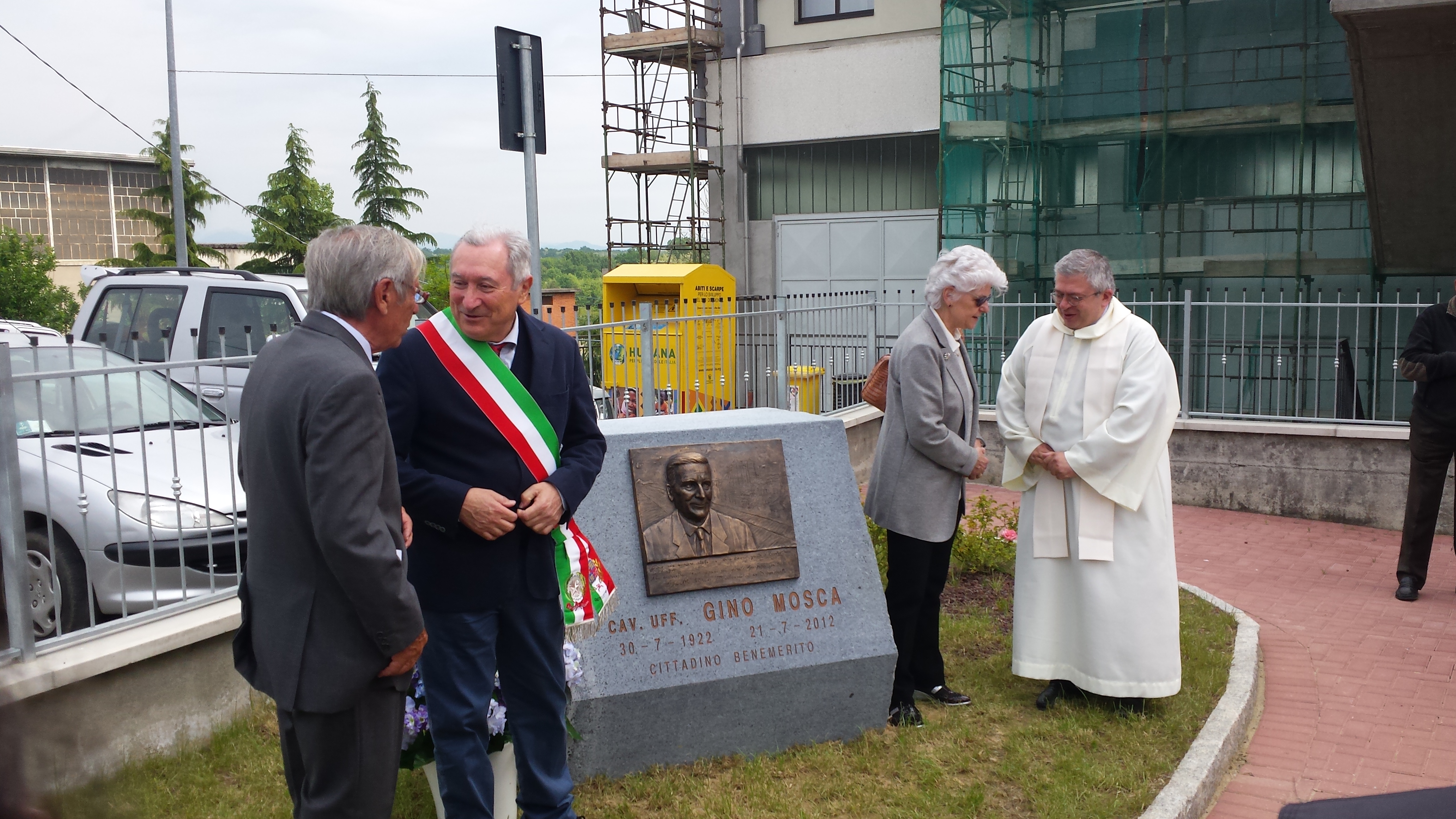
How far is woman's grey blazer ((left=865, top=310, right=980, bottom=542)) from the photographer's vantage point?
4.66 m

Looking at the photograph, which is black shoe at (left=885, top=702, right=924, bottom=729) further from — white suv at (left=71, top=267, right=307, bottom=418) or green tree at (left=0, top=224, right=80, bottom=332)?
green tree at (left=0, top=224, right=80, bottom=332)

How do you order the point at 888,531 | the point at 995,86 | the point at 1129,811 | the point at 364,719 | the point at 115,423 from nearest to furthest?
1. the point at 364,719
2. the point at 1129,811
3. the point at 888,531
4. the point at 115,423
5. the point at 995,86

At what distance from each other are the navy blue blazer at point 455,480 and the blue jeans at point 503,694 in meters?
0.08

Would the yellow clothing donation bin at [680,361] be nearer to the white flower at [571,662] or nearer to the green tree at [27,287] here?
the white flower at [571,662]

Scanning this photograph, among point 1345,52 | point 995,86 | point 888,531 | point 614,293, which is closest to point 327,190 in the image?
point 614,293

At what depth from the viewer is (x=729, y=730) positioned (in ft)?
14.5

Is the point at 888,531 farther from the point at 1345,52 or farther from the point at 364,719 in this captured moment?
the point at 1345,52

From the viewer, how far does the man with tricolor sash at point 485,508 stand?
339cm

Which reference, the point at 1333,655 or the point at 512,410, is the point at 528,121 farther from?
the point at 1333,655

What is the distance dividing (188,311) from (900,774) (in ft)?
26.4

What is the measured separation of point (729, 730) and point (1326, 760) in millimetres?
2441

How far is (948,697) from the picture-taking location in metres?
5.07

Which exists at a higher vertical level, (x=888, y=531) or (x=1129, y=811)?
(x=888, y=531)

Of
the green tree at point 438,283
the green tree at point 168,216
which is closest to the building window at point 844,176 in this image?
the green tree at point 438,283
